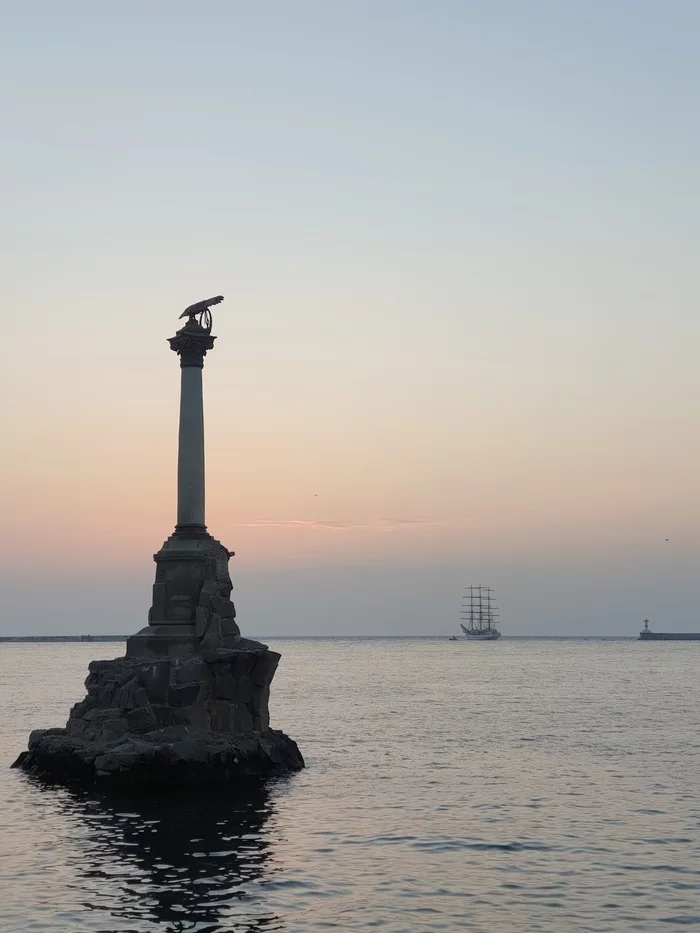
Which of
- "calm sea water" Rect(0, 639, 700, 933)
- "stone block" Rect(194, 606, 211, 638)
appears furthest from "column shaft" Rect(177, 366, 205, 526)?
"calm sea water" Rect(0, 639, 700, 933)

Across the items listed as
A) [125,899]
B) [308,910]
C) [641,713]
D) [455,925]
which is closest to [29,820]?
[125,899]

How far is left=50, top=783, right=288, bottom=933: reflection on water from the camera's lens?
1831cm

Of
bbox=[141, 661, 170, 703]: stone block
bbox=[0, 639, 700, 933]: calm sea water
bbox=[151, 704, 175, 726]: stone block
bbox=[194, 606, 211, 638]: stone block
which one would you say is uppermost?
bbox=[194, 606, 211, 638]: stone block

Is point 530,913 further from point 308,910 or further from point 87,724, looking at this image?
point 87,724

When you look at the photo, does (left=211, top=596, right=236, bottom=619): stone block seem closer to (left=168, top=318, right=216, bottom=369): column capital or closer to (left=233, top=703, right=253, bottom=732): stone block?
(left=233, top=703, right=253, bottom=732): stone block

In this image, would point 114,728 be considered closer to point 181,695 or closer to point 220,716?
point 181,695

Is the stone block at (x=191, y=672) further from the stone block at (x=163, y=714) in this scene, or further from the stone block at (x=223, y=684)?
the stone block at (x=163, y=714)

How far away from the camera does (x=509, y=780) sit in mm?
34156

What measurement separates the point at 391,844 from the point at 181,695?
12.7m

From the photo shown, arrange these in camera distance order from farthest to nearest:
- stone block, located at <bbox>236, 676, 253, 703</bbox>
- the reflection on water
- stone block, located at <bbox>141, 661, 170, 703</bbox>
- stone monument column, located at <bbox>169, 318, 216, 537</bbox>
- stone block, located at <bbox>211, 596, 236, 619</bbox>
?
1. stone monument column, located at <bbox>169, 318, 216, 537</bbox>
2. stone block, located at <bbox>211, 596, 236, 619</bbox>
3. stone block, located at <bbox>236, 676, 253, 703</bbox>
4. stone block, located at <bbox>141, 661, 170, 703</bbox>
5. the reflection on water

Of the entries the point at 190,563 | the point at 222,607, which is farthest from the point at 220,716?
the point at 190,563

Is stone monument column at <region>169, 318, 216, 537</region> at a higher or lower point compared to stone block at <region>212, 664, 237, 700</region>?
higher

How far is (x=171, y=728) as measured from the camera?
3447 cm

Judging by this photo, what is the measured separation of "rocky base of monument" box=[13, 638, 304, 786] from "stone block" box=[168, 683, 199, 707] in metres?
0.03
